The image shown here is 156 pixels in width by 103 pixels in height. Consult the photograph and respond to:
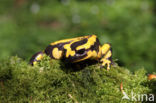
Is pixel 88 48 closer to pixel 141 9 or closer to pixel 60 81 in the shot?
pixel 60 81

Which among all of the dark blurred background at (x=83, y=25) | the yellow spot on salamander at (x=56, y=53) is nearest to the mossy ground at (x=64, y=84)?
the yellow spot on salamander at (x=56, y=53)

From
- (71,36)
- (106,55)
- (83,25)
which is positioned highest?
(83,25)

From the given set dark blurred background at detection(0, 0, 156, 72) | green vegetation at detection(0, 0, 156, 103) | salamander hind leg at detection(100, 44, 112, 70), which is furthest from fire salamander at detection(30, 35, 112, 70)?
dark blurred background at detection(0, 0, 156, 72)

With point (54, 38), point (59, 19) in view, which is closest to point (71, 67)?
point (54, 38)

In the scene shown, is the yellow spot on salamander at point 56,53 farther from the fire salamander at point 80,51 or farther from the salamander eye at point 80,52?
the salamander eye at point 80,52

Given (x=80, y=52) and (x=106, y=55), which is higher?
(x=106, y=55)

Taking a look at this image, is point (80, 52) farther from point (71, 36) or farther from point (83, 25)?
point (83, 25)

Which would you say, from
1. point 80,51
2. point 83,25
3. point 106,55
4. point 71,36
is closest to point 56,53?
point 80,51
